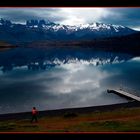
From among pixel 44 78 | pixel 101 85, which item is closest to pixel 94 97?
pixel 101 85

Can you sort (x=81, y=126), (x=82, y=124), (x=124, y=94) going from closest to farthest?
1. (x=81, y=126)
2. (x=82, y=124)
3. (x=124, y=94)

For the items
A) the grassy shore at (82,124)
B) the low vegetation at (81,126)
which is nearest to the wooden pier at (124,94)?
the grassy shore at (82,124)

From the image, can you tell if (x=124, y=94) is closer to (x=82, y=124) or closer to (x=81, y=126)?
(x=82, y=124)

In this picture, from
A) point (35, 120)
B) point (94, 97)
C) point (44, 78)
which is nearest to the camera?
point (35, 120)

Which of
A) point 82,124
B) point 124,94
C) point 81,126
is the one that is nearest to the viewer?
point 81,126

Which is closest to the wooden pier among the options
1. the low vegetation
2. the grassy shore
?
the grassy shore

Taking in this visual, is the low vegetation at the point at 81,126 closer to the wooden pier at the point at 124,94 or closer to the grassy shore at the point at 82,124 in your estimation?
the grassy shore at the point at 82,124

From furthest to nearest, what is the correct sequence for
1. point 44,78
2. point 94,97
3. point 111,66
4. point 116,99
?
point 111,66 < point 44,78 < point 94,97 < point 116,99

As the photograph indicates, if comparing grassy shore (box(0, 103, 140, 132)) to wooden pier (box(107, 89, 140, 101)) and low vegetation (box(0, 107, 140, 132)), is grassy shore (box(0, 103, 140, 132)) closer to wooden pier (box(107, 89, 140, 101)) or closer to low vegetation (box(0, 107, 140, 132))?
low vegetation (box(0, 107, 140, 132))

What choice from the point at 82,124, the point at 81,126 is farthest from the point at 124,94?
the point at 81,126
